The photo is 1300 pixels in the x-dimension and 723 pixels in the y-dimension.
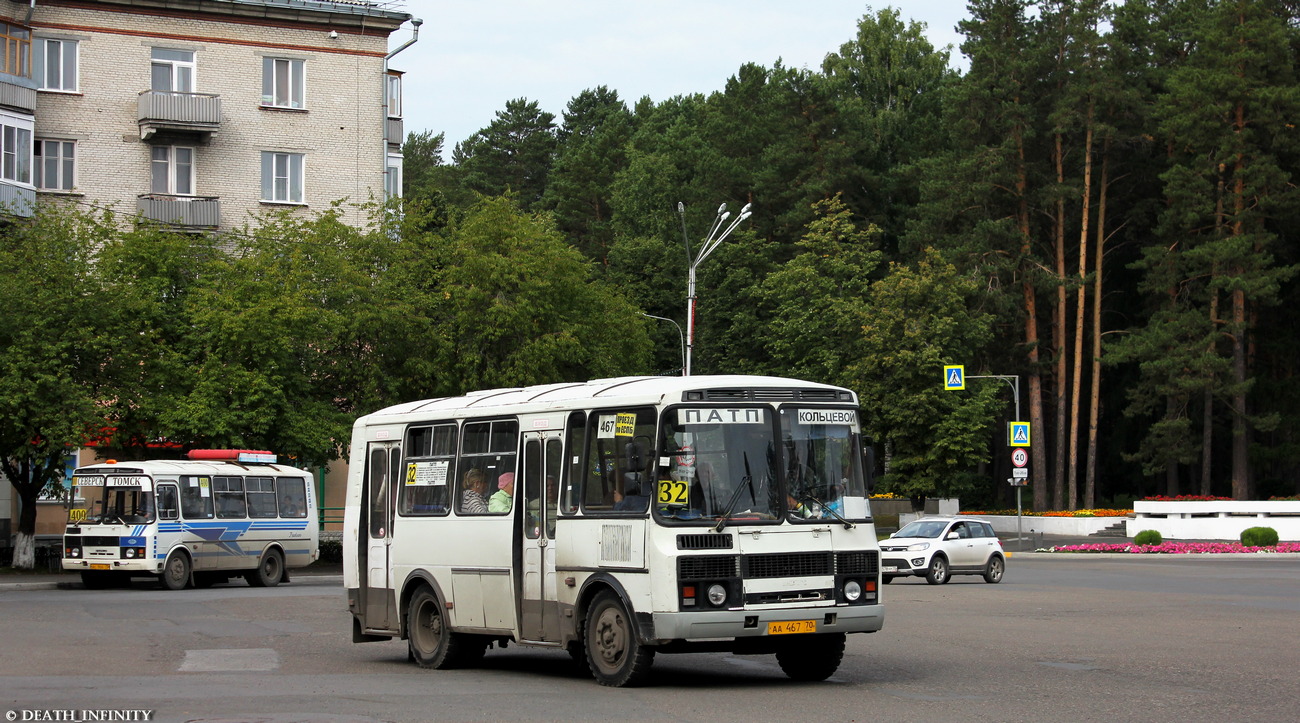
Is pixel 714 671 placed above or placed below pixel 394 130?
below

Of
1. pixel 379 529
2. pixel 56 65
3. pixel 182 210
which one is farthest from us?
pixel 182 210

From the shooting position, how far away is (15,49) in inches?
1873

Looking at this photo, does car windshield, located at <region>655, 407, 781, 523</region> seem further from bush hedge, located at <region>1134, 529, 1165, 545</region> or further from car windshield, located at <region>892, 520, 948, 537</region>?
bush hedge, located at <region>1134, 529, 1165, 545</region>

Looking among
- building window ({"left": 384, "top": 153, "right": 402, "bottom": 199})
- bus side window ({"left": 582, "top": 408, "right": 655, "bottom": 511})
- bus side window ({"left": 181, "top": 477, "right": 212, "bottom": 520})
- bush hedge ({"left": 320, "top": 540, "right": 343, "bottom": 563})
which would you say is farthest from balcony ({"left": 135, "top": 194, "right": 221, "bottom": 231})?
bus side window ({"left": 582, "top": 408, "right": 655, "bottom": 511})

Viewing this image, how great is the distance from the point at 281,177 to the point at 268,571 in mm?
22417

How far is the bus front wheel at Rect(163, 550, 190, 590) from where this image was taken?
32656 millimetres

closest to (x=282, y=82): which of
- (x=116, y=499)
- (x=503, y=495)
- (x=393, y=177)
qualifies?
(x=393, y=177)

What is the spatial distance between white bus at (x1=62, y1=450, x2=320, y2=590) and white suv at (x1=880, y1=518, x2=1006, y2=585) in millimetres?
14176

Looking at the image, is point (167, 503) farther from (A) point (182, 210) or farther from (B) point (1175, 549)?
(B) point (1175, 549)

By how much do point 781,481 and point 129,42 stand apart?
43.8 m

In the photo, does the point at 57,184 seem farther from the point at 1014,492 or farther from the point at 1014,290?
the point at 1014,492

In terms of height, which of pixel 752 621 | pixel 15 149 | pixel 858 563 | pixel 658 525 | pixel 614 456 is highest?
pixel 15 149

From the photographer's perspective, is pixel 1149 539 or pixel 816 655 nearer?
pixel 816 655

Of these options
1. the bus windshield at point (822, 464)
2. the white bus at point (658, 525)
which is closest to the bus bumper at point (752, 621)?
the white bus at point (658, 525)
